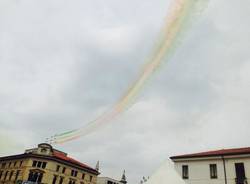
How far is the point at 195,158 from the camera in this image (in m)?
36.6

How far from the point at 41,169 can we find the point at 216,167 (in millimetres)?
40073

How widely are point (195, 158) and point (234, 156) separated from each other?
521 cm

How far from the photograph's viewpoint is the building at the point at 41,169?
5858 centimetres

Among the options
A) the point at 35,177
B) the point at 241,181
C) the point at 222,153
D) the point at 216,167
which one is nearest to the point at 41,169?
the point at 35,177

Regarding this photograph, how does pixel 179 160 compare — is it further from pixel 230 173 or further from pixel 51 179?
pixel 51 179

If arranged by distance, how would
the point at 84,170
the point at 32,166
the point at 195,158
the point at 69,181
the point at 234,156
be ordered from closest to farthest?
the point at 234,156 → the point at 195,158 → the point at 32,166 → the point at 69,181 → the point at 84,170

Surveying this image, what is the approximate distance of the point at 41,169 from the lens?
59.1 meters

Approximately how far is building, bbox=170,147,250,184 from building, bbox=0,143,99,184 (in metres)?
33.4

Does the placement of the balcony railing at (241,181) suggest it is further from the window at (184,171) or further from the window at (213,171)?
the window at (184,171)

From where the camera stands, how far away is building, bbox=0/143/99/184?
5858 cm

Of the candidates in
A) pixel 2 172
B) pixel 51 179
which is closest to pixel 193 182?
pixel 51 179

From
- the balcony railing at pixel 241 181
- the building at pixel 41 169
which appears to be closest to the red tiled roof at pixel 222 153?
the balcony railing at pixel 241 181

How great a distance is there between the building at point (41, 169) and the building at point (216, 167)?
33383mm

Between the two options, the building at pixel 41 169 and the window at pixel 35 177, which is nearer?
the window at pixel 35 177
